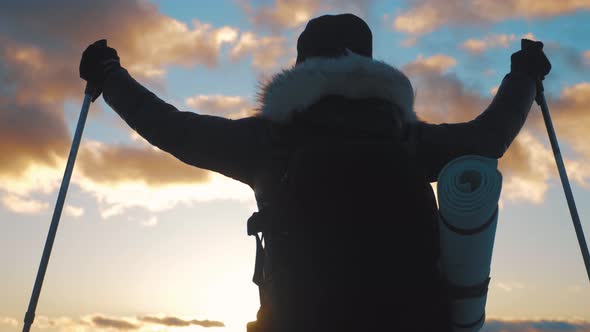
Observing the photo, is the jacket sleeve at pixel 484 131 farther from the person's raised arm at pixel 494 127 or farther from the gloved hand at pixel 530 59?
the gloved hand at pixel 530 59

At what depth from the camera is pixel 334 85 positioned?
4.75 metres

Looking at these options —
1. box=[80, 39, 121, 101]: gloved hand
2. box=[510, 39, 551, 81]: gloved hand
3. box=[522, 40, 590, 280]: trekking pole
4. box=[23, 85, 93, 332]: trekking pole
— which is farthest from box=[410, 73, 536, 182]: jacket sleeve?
box=[23, 85, 93, 332]: trekking pole

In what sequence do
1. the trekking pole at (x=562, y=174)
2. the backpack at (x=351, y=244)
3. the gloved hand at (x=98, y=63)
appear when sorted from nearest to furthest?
1. the backpack at (x=351, y=244)
2. the gloved hand at (x=98, y=63)
3. the trekking pole at (x=562, y=174)

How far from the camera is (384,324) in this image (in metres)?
4.16

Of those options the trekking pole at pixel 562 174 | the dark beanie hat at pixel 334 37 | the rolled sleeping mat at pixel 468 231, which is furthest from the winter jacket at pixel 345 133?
the trekking pole at pixel 562 174

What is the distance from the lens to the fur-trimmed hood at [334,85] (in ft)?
15.6

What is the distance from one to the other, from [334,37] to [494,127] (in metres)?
1.74

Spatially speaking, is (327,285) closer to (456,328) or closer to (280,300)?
(280,300)

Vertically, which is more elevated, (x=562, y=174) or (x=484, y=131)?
(x=562, y=174)

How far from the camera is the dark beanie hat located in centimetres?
541

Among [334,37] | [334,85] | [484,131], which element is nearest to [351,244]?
[334,85]

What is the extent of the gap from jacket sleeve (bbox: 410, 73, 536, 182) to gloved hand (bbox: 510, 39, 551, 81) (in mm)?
126

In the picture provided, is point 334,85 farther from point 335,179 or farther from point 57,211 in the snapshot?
point 57,211

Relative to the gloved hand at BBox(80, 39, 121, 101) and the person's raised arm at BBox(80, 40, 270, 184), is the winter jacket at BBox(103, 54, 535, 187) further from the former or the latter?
the gloved hand at BBox(80, 39, 121, 101)
